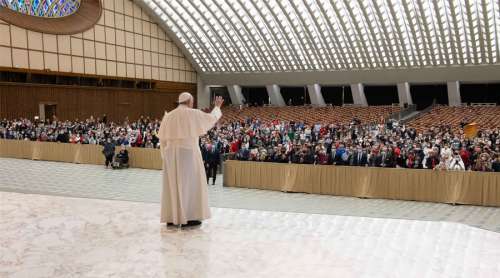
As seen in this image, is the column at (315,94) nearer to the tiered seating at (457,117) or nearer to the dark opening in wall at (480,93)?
the tiered seating at (457,117)

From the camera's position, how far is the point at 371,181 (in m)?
12.1

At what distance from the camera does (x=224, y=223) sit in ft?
19.5

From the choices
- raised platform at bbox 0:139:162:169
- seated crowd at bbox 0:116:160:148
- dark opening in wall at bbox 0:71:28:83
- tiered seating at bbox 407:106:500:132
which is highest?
dark opening in wall at bbox 0:71:28:83

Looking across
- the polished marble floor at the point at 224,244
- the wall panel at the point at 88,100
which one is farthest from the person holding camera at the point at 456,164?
the wall panel at the point at 88,100

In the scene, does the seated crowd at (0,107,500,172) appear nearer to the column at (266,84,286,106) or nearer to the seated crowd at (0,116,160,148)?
the seated crowd at (0,116,160,148)

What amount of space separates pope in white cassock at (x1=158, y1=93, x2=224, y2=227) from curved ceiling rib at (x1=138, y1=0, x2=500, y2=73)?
26232 millimetres

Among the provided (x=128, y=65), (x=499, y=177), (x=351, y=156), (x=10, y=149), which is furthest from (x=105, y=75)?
(x=499, y=177)

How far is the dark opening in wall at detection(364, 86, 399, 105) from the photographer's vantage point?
40.8m

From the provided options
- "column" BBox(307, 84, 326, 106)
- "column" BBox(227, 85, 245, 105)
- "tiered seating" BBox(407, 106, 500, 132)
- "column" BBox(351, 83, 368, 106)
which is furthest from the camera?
"column" BBox(227, 85, 245, 105)

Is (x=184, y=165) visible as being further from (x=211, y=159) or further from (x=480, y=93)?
(x=480, y=93)

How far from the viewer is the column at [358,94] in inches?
1537

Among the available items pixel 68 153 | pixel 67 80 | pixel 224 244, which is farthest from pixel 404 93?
pixel 224 244

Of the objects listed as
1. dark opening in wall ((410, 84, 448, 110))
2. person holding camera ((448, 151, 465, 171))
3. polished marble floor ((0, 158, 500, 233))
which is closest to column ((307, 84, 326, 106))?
dark opening in wall ((410, 84, 448, 110))

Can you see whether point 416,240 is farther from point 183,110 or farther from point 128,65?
point 128,65
